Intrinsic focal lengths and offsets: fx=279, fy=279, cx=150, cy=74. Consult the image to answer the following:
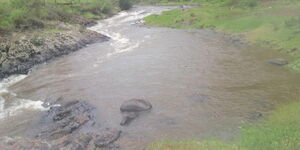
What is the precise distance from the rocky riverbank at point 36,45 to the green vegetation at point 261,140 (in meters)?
23.2

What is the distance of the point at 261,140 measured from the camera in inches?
595

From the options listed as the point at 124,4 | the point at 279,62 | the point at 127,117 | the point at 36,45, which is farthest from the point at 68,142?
the point at 124,4

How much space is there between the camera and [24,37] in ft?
126

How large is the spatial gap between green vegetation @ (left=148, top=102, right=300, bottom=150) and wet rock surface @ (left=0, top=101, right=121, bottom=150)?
3.16 meters

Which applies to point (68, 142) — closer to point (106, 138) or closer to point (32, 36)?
point (106, 138)

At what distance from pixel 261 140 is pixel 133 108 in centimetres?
896

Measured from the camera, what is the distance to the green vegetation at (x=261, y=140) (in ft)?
47.9

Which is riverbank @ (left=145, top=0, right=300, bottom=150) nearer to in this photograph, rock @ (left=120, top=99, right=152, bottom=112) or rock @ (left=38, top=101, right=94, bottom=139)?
rock @ (left=120, top=99, right=152, bottom=112)

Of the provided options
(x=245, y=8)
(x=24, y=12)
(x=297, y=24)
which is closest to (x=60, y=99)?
(x=24, y=12)

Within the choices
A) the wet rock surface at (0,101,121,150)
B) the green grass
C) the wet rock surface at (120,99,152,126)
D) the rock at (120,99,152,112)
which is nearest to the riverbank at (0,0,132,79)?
the wet rock surface at (0,101,121,150)

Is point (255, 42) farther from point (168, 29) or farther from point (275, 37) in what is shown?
point (168, 29)

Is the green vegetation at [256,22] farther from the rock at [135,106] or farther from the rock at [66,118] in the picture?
the rock at [66,118]

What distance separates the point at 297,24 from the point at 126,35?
2740cm

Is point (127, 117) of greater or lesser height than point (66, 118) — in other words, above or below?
below
